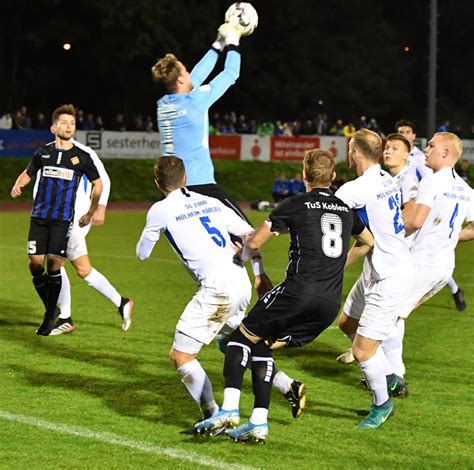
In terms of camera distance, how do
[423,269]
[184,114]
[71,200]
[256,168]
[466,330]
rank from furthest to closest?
[256,168] → [466,330] → [71,200] → [423,269] → [184,114]

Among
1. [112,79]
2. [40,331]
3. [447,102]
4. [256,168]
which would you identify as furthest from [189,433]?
[447,102]

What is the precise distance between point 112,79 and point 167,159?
162ft

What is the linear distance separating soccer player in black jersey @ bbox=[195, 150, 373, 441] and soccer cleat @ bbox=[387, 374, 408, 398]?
1.52 meters

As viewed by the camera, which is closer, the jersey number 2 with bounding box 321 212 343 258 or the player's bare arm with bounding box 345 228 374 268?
the jersey number 2 with bounding box 321 212 343 258

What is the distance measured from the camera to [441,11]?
7700cm

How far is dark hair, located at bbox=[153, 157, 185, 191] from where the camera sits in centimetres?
739

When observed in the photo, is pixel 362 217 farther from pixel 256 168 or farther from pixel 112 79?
pixel 112 79

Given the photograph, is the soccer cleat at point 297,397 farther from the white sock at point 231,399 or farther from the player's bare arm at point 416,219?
the player's bare arm at point 416,219

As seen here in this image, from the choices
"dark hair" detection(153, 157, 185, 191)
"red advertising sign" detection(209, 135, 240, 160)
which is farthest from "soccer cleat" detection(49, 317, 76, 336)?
"red advertising sign" detection(209, 135, 240, 160)

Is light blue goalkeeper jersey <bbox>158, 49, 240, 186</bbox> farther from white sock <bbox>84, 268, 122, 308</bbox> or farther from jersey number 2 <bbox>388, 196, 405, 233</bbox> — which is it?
white sock <bbox>84, 268, 122, 308</bbox>

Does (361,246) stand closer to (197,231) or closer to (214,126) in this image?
(197,231)

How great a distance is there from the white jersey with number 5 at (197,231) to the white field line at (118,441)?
1099 millimetres

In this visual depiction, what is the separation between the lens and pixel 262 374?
7.10 meters

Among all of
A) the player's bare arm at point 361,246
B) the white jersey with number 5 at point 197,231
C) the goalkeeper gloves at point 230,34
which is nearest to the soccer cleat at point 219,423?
the white jersey with number 5 at point 197,231
